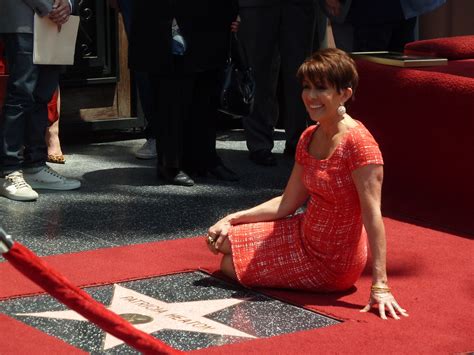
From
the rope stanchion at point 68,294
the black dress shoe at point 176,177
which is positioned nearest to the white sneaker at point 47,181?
the black dress shoe at point 176,177

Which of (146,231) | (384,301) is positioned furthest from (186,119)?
(384,301)

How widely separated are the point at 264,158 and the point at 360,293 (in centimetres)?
319

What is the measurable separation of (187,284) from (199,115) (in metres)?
2.54

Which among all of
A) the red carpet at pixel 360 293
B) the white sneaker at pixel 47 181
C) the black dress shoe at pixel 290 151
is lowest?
the black dress shoe at pixel 290 151

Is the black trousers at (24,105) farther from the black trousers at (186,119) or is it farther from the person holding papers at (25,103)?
the black trousers at (186,119)

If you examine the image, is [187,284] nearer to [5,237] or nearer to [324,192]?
[324,192]

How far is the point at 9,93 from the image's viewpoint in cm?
663

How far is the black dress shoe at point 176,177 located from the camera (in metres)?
7.05

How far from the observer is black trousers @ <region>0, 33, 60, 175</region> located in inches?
258

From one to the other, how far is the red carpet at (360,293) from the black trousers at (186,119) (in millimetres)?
1512

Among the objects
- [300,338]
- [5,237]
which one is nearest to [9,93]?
[300,338]

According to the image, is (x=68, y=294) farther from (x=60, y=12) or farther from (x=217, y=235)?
(x=60, y=12)

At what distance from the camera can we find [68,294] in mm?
2773

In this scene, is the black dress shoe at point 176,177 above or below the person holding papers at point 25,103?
below
